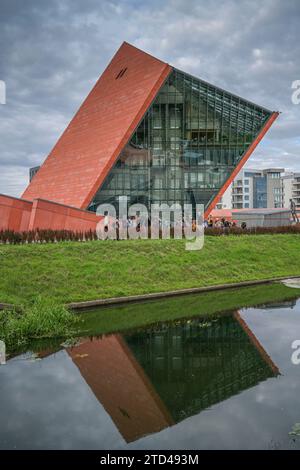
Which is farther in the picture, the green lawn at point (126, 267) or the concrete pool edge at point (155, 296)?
the green lawn at point (126, 267)

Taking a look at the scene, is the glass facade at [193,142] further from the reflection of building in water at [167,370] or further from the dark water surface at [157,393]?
the dark water surface at [157,393]

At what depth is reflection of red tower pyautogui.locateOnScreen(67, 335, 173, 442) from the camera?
24.0ft

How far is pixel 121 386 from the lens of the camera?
8961 millimetres

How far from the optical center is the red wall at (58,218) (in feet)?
77.5

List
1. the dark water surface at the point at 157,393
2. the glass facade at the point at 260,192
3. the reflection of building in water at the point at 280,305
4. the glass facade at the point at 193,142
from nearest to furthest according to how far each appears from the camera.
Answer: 1. the dark water surface at the point at 157,393
2. the reflection of building in water at the point at 280,305
3. the glass facade at the point at 193,142
4. the glass facade at the point at 260,192

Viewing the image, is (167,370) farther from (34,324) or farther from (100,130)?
(100,130)

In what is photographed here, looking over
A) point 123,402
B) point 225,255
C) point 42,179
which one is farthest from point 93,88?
point 123,402

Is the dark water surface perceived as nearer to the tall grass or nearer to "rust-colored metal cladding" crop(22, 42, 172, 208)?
the tall grass

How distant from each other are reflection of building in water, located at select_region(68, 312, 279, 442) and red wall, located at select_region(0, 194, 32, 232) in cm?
1258

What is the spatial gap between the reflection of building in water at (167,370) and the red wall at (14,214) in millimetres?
12576

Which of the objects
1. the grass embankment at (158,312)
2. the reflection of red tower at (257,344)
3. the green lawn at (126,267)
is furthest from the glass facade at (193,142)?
the reflection of red tower at (257,344)

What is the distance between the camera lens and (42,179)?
4081 centimetres
